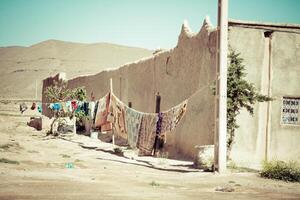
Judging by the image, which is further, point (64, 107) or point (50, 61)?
point (50, 61)

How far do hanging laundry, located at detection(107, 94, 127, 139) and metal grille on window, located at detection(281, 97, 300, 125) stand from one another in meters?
5.36

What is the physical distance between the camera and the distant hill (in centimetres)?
7312

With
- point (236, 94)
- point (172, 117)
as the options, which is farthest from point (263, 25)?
point (172, 117)

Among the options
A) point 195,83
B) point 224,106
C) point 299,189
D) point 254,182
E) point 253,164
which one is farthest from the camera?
point 195,83

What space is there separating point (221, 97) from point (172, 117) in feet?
6.98

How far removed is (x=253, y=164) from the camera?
12.1m

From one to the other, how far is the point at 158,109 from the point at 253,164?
504 centimetres

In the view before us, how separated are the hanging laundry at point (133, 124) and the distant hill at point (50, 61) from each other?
51746 millimetres

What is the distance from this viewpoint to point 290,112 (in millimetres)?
12727

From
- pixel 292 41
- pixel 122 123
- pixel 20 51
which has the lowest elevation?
pixel 122 123

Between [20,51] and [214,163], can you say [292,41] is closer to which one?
[214,163]

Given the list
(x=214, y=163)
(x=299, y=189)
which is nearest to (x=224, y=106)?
(x=214, y=163)

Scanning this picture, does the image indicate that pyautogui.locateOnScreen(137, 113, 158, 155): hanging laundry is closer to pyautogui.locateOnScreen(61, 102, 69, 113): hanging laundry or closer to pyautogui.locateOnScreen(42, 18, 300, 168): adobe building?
pyautogui.locateOnScreen(42, 18, 300, 168): adobe building

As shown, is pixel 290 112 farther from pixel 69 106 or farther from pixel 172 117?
pixel 69 106
